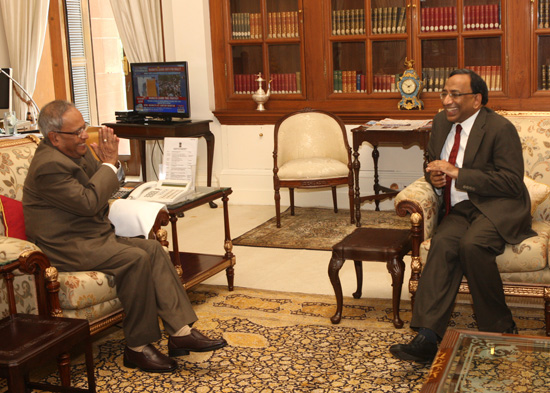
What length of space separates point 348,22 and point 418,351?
12.7ft

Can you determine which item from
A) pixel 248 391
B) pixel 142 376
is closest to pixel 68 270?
pixel 142 376

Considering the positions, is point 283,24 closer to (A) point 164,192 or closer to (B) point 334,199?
(B) point 334,199

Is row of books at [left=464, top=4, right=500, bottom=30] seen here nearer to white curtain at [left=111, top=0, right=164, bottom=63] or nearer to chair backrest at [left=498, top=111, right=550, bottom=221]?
chair backrest at [left=498, top=111, right=550, bottom=221]

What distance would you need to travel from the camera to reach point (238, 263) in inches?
202

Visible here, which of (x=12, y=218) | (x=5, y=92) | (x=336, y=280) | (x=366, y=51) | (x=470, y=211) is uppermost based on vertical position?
(x=366, y=51)

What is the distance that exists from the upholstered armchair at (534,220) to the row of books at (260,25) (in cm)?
292

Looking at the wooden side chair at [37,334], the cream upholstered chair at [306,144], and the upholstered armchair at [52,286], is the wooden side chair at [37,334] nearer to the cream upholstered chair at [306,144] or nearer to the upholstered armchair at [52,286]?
the upholstered armchair at [52,286]

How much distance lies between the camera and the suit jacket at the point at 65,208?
133 inches

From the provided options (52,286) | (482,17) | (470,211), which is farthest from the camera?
(482,17)

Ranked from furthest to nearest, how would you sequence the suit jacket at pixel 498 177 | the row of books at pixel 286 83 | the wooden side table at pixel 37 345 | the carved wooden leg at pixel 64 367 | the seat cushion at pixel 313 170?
1. the row of books at pixel 286 83
2. the seat cushion at pixel 313 170
3. the suit jacket at pixel 498 177
4. the carved wooden leg at pixel 64 367
5. the wooden side table at pixel 37 345

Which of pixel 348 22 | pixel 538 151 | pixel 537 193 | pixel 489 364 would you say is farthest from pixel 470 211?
pixel 348 22

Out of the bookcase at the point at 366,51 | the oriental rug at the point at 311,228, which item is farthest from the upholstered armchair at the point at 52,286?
the bookcase at the point at 366,51

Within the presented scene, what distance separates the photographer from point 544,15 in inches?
234

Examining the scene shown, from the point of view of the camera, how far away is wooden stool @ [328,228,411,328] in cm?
379
